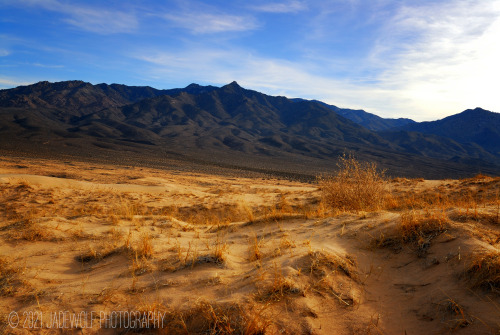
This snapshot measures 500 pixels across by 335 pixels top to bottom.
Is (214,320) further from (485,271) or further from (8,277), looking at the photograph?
(8,277)

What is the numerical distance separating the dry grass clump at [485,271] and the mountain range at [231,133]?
130ft

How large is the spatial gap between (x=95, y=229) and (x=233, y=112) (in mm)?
125451

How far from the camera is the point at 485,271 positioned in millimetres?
2508

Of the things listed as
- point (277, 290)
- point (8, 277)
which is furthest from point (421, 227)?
point (8, 277)

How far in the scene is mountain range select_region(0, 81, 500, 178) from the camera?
5419 cm

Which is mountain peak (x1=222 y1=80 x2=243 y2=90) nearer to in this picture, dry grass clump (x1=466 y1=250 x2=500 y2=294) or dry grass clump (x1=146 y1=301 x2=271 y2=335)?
dry grass clump (x1=466 y1=250 x2=500 y2=294)

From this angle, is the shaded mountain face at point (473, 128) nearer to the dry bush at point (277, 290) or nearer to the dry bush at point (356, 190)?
the dry bush at point (356, 190)

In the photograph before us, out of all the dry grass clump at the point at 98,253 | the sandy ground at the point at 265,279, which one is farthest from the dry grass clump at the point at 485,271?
the dry grass clump at the point at 98,253

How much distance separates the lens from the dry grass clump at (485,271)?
2412 millimetres

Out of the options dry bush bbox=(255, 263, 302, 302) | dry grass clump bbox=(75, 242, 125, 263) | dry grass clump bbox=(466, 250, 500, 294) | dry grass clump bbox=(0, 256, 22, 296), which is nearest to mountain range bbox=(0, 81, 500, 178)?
dry grass clump bbox=(75, 242, 125, 263)

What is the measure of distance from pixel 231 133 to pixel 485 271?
91.0 metres

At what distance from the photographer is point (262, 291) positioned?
258cm

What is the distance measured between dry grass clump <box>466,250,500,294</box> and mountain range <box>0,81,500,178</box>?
39741mm

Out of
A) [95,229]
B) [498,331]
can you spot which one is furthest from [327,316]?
[95,229]
